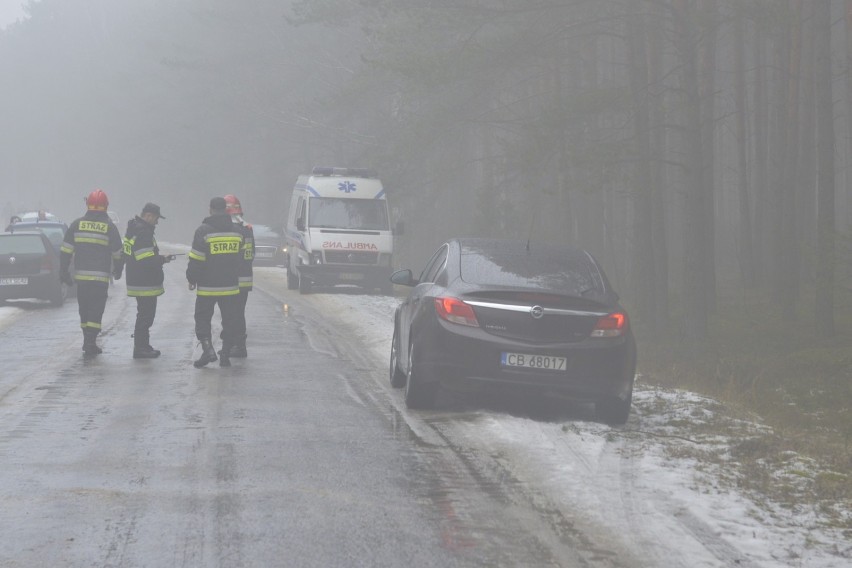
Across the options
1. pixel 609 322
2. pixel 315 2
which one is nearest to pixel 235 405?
pixel 609 322

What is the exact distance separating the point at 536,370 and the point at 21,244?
17.3 meters

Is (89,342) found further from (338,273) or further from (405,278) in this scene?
(338,273)

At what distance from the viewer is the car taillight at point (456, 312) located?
10195mm

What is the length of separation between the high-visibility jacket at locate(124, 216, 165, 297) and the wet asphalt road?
4.41ft

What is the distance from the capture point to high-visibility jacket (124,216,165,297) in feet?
47.4

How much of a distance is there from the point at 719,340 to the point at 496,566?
17658 mm

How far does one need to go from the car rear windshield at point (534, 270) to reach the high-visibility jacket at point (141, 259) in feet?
15.8

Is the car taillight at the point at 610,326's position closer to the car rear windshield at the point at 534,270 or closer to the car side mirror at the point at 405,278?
the car rear windshield at the point at 534,270

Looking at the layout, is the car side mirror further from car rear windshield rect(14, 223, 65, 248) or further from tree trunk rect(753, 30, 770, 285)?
tree trunk rect(753, 30, 770, 285)

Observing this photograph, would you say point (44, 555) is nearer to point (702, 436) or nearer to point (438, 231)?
point (702, 436)

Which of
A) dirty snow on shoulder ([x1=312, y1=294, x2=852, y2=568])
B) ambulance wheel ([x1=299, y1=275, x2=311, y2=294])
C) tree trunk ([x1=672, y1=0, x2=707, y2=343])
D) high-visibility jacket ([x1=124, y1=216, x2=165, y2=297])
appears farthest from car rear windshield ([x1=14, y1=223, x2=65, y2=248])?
dirty snow on shoulder ([x1=312, y1=294, x2=852, y2=568])

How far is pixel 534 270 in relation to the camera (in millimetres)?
10680

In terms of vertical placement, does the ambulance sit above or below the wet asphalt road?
above

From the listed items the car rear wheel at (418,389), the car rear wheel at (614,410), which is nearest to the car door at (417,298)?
the car rear wheel at (418,389)
